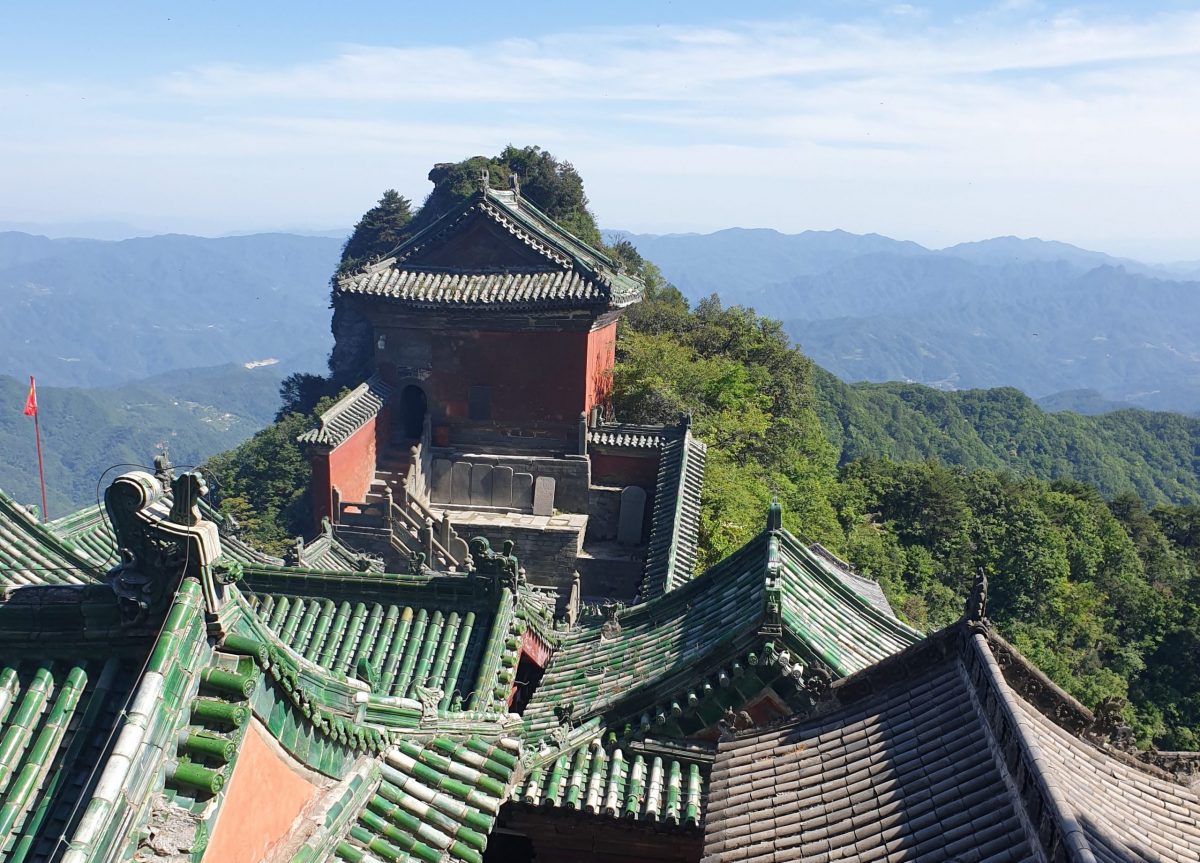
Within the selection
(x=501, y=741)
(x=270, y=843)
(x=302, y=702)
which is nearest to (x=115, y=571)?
(x=302, y=702)

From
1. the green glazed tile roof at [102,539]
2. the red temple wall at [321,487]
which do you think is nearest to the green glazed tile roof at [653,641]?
the green glazed tile roof at [102,539]

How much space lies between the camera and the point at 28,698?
4.30m

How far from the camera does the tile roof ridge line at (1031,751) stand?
14.4 ft

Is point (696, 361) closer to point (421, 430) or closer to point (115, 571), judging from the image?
point (421, 430)

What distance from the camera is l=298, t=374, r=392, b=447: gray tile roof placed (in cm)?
2016

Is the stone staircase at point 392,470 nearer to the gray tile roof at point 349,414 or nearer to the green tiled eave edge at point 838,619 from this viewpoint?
the gray tile roof at point 349,414

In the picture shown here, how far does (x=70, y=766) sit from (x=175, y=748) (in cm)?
50

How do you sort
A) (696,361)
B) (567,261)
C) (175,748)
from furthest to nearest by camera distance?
1. (696,361)
2. (567,261)
3. (175,748)

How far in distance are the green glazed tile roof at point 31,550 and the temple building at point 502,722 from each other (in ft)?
0.09

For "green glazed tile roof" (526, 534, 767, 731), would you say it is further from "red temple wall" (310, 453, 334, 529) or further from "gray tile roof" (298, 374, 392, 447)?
"gray tile roof" (298, 374, 392, 447)

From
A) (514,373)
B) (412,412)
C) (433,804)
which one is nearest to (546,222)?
(514,373)

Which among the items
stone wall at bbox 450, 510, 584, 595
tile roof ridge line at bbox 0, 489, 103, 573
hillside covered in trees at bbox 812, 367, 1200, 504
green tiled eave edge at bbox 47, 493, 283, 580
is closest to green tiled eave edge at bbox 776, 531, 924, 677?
green tiled eave edge at bbox 47, 493, 283, 580

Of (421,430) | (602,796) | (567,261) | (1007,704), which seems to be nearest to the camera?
(1007,704)

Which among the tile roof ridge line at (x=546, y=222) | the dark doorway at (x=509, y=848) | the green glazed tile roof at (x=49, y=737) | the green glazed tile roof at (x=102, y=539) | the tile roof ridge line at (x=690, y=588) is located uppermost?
the tile roof ridge line at (x=546, y=222)
